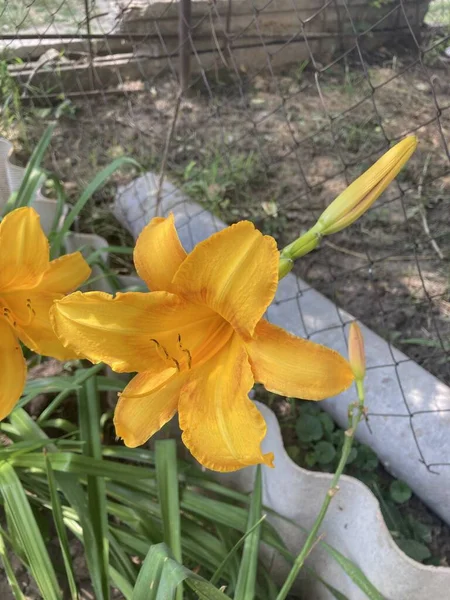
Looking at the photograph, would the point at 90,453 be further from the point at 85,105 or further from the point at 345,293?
the point at 85,105

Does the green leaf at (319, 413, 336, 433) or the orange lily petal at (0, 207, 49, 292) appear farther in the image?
the green leaf at (319, 413, 336, 433)

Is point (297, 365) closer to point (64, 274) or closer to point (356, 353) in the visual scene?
point (356, 353)

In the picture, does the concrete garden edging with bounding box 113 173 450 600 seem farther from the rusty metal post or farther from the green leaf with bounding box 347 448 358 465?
the rusty metal post

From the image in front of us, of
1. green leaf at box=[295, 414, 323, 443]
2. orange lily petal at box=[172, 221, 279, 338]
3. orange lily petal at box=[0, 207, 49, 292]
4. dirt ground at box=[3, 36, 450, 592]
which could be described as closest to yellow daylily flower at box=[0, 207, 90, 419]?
orange lily petal at box=[0, 207, 49, 292]

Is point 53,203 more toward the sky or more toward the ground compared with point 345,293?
more toward the sky

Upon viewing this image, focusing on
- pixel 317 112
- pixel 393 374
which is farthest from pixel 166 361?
pixel 317 112

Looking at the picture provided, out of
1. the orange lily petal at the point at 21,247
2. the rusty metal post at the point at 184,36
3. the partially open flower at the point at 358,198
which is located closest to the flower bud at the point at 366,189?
the partially open flower at the point at 358,198
